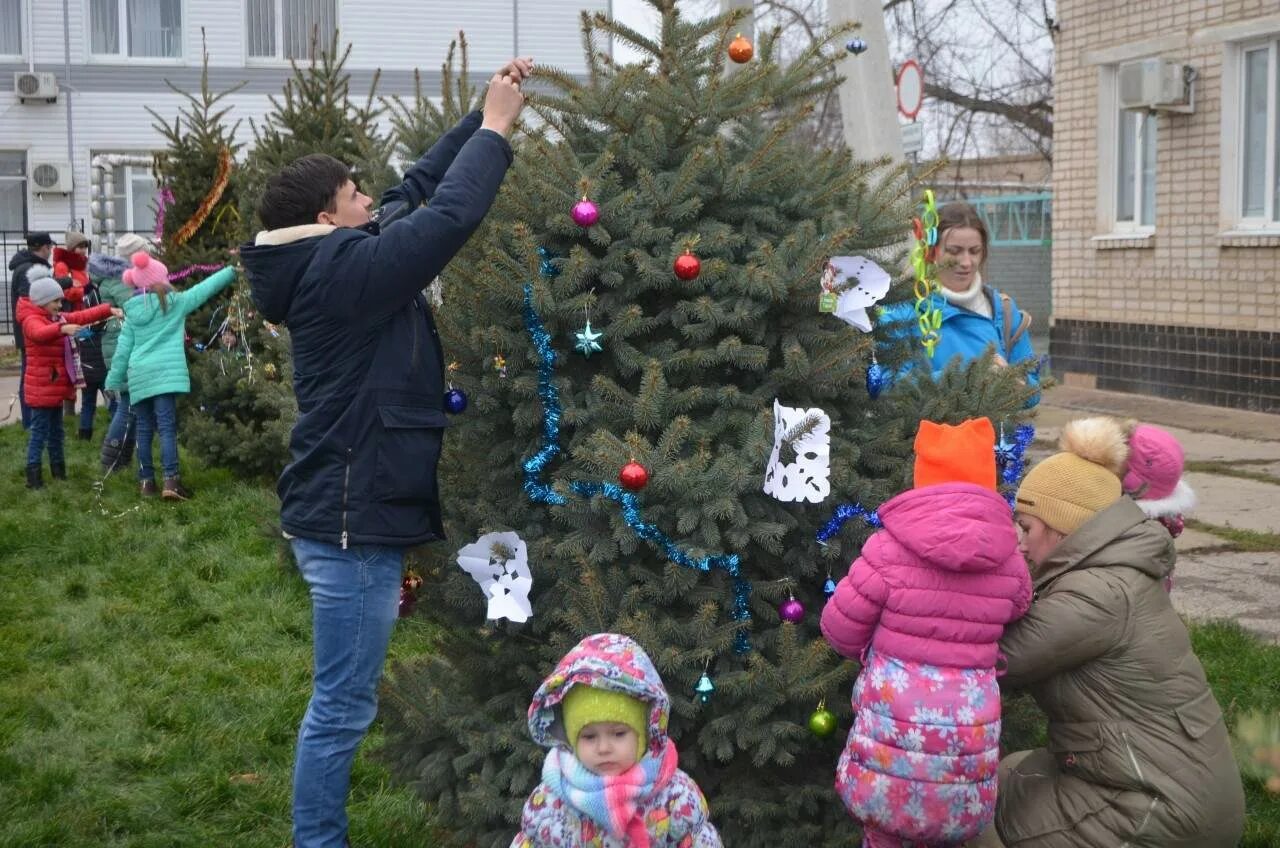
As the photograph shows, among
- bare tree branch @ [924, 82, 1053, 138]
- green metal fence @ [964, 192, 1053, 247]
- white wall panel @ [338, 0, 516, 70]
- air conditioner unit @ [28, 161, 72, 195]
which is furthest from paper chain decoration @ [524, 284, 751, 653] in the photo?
bare tree branch @ [924, 82, 1053, 138]

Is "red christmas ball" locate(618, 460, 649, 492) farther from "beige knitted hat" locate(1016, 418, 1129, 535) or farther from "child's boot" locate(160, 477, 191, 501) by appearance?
"child's boot" locate(160, 477, 191, 501)

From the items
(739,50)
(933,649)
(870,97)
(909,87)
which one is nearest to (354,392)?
(739,50)

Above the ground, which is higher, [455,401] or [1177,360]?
[455,401]

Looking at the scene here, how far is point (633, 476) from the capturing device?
334 cm

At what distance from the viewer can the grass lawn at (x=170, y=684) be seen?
4504mm

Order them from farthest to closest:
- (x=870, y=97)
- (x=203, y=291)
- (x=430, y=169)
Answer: (x=203, y=291), (x=870, y=97), (x=430, y=169)

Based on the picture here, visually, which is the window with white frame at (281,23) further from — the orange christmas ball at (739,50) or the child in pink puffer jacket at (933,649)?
the child in pink puffer jacket at (933,649)

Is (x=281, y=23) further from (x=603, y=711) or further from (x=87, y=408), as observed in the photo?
(x=603, y=711)

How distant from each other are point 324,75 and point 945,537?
771 cm

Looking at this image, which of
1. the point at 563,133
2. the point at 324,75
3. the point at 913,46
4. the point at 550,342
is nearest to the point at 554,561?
the point at 550,342

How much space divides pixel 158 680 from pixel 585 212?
3.48 m

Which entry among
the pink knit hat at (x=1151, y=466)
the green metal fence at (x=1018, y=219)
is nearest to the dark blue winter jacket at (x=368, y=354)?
the pink knit hat at (x=1151, y=466)

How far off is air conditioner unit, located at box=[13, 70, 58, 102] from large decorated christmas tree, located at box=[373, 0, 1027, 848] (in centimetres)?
2437

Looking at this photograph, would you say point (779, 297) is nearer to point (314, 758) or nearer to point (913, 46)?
point (314, 758)
